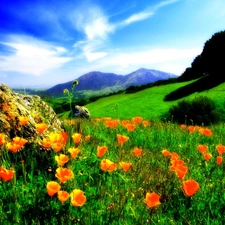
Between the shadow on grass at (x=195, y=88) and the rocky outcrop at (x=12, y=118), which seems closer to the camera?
the rocky outcrop at (x=12, y=118)

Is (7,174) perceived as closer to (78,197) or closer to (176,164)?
(78,197)

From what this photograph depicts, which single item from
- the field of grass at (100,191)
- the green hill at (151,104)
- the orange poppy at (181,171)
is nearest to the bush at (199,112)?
the green hill at (151,104)

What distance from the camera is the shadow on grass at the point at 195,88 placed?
3041 centimetres

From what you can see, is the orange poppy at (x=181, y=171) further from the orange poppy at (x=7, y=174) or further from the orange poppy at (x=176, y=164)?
the orange poppy at (x=7, y=174)

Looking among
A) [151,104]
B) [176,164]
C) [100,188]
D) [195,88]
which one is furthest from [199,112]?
[100,188]

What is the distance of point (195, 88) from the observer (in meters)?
31.7

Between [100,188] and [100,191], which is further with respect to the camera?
[100,188]

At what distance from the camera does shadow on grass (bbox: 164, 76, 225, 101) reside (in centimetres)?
3041

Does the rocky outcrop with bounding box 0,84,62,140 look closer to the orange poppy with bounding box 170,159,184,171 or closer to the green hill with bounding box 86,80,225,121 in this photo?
the orange poppy with bounding box 170,159,184,171

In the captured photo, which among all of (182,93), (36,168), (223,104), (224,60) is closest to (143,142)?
(36,168)

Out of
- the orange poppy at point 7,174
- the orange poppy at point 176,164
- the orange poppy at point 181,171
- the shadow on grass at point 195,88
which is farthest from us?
the shadow on grass at point 195,88

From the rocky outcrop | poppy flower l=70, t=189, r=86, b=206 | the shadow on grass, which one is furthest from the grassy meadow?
the shadow on grass

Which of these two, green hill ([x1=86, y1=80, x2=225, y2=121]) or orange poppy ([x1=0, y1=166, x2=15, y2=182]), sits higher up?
orange poppy ([x1=0, y1=166, x2=15, y2=182])

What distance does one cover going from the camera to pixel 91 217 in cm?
323
